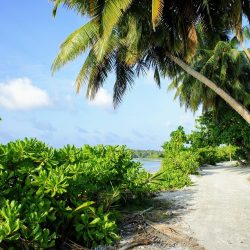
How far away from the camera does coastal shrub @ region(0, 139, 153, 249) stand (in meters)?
4.51

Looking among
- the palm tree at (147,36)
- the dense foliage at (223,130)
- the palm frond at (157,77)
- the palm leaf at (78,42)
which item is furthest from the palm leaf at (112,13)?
the dense foliage at (223,130)

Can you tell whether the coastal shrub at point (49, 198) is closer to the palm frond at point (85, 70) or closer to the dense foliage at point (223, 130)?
the palm frond at point (85, 70)

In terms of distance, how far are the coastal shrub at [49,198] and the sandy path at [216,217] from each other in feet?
4.77

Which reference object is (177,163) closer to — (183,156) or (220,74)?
(183,156)

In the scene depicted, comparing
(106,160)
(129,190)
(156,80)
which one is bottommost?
(129,190)

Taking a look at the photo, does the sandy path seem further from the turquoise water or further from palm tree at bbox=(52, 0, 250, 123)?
palm tree at bbox=(52, 0, 250, 123)

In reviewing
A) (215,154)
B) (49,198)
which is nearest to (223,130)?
(215,154)

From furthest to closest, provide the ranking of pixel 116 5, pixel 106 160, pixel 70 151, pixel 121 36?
1. pixel 121 36
2. pixel 116 5
3. pixel 106 160
4. pixel 70 151

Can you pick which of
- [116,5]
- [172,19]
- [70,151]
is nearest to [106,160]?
[70,151]

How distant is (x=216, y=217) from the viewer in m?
7.61

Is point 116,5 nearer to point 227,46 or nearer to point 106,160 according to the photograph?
point 106,160

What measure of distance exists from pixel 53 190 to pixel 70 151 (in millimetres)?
1300

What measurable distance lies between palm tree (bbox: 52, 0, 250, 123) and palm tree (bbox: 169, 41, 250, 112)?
4163 millimetres

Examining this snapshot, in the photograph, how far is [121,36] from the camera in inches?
570
